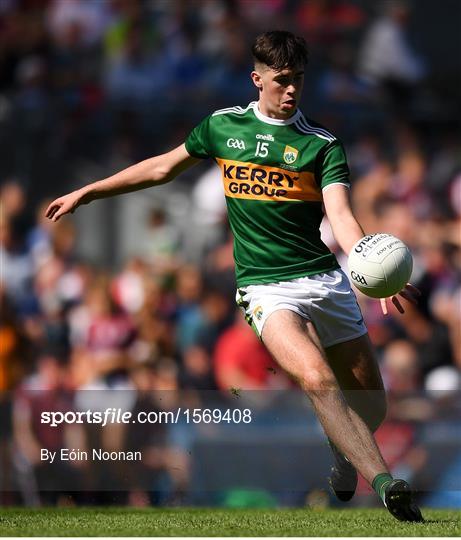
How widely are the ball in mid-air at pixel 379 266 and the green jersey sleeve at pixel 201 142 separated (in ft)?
3.78

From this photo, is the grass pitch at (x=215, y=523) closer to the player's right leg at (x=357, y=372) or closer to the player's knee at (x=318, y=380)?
the player's right leg at (x=357, y=372)

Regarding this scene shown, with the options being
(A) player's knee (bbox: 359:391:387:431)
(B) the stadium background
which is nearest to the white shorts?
(A) player's knee (bbox: 359:391:387:431)

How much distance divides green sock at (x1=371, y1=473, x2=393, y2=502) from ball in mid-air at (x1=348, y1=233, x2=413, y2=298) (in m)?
0.90

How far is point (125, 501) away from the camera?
7848 millimetres

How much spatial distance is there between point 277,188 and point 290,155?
187mm

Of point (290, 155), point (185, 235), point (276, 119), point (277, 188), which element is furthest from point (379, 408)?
point (185, 235)

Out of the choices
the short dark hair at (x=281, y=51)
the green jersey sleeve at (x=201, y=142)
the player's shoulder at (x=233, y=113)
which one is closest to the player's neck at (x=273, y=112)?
the player's shoulder at (x=233, y=113)

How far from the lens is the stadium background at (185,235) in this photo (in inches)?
317

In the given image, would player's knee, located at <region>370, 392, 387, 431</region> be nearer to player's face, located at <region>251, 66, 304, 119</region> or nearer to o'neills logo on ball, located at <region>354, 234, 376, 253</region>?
o'neills logo on ball, located at <region>354, 234, 376, 253</region>

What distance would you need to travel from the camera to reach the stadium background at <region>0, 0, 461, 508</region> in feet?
26.4

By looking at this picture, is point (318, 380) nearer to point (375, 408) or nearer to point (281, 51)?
point (375, 408)

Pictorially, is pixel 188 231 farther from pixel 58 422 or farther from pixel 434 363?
pixel 58 422

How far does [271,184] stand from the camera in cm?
667

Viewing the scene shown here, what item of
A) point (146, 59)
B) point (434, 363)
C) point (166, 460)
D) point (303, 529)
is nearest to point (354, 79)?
point (146, 59)
